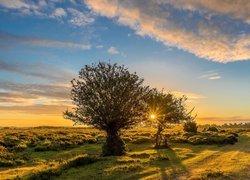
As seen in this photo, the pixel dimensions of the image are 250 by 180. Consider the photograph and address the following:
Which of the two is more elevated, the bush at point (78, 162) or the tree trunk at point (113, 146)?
the tree trunk at point (113, 146)

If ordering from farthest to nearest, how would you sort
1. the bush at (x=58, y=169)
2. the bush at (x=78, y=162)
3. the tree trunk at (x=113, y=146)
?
the tree trunk at (x=113, y=146), the bush at (x=78, y=162), the bush at (x=58, y=169)

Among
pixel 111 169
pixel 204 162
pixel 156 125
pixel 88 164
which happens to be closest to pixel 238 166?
pixel 204 162

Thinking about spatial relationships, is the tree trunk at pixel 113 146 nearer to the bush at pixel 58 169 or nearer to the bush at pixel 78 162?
the bush at pixel 58 169

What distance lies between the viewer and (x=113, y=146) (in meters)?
49.4

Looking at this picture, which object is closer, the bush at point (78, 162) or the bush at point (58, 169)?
the bush at point (58, 169)

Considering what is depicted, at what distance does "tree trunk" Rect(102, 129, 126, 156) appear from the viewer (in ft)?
161

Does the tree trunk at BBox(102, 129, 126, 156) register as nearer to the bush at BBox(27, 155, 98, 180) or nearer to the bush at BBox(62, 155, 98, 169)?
the bush at BBox(27, 155, 98, 180)

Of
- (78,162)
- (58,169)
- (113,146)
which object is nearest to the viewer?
(58,169)

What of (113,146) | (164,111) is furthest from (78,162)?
(164,111)

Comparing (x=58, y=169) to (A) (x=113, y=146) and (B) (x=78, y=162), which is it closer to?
(B) (x=78, y=162)

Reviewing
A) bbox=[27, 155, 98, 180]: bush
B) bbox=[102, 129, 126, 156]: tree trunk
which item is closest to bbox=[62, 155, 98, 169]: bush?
bbox=[27, 155, 98, 180]: bush

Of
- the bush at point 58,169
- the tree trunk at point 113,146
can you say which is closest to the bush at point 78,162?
the bush at point 58,169

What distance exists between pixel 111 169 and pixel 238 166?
41.5 ft

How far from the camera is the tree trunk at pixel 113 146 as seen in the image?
4906 cm
